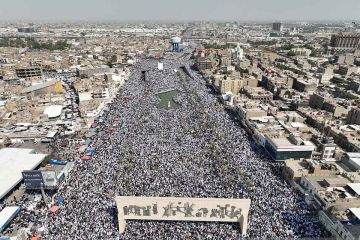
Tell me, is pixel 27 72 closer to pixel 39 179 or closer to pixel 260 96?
pixel 39 179

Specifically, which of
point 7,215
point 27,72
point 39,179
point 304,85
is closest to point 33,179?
point 39,179

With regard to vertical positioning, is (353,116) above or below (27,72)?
above

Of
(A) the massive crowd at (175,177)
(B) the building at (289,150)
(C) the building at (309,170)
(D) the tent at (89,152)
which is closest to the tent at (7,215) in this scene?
(A) the massive crowd at (175,177)

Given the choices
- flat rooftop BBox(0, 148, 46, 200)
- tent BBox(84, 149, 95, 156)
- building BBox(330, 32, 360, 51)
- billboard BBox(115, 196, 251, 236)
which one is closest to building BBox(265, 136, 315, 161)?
billboard BBox(115, 196, 251, 236)

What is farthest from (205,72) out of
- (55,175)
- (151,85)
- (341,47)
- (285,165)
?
(341,47)

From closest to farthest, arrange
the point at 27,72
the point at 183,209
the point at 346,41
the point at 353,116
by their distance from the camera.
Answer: the point at 183,209, the point at 353,116, the point at 27,72, the point at 346,41

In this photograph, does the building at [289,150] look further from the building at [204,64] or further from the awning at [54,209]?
the building at [204,64]
